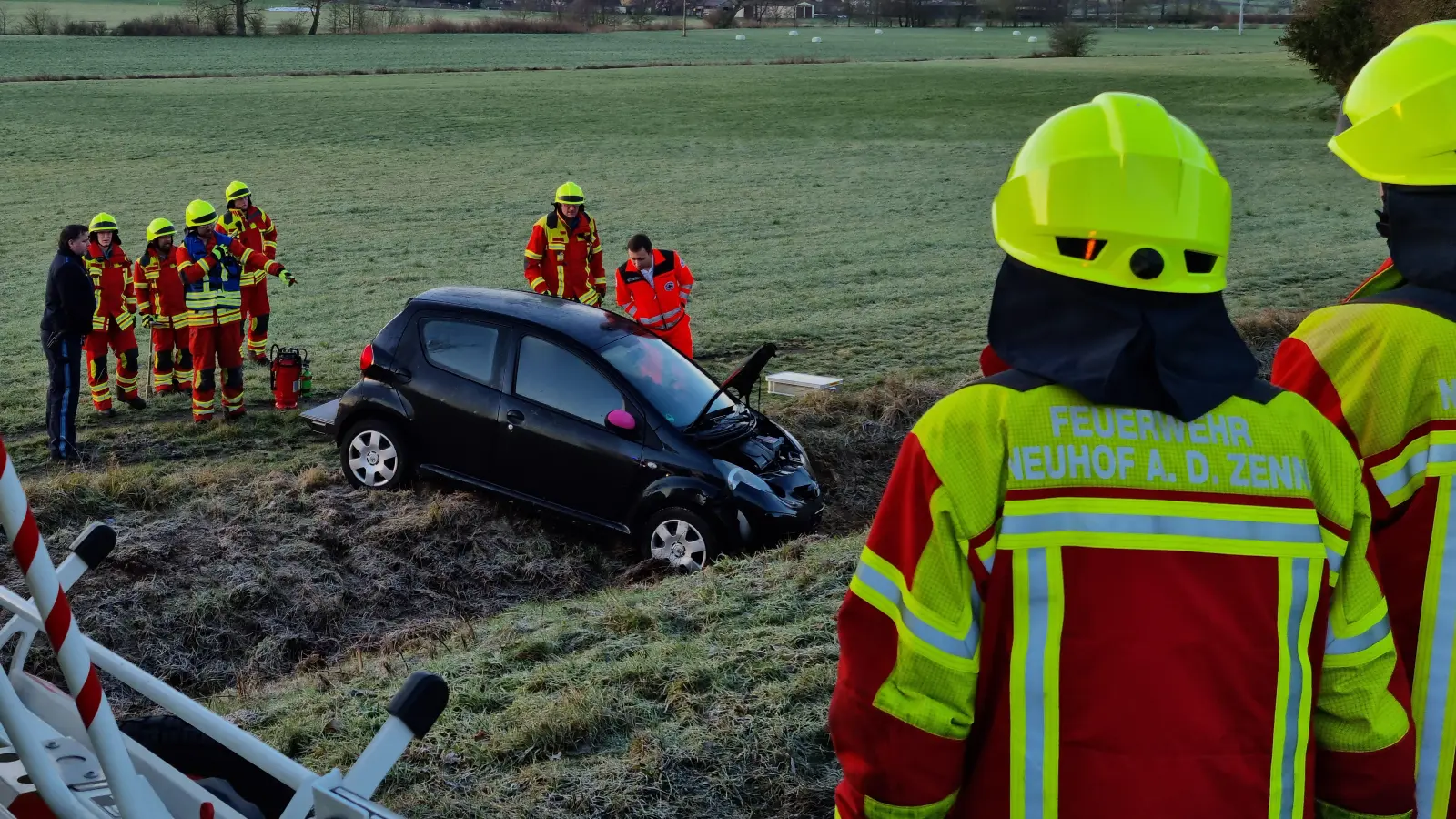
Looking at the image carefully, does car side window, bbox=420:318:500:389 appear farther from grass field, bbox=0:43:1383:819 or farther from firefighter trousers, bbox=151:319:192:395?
firefighter trousers, bbox=151:319:192:395

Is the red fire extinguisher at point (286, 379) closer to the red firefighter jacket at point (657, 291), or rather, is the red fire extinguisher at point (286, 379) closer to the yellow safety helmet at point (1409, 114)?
the red firefighter jacket at point (657, 291)

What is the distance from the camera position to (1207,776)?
2166mm

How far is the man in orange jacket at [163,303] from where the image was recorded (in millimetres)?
12789

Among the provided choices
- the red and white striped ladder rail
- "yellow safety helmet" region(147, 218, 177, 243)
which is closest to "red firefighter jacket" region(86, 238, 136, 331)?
"yellow safety helmet" region(147, 218, 177, 243)

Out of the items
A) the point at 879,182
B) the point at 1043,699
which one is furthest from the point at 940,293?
the point at 1043,699

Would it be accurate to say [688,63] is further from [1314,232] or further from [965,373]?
[965,373]

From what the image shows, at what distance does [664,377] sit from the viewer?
9461 mm

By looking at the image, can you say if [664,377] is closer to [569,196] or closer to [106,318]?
[569,196]

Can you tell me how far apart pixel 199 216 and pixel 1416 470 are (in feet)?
38.0

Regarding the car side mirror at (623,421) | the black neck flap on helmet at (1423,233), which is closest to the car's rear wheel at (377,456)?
the car side mirror at (623,421)

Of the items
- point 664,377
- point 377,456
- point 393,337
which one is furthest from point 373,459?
point 664,377

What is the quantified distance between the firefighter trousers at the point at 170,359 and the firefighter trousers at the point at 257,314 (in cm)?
79

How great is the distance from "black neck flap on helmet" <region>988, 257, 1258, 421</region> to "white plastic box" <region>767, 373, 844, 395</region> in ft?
33.8

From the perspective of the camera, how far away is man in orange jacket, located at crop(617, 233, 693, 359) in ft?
39.6
